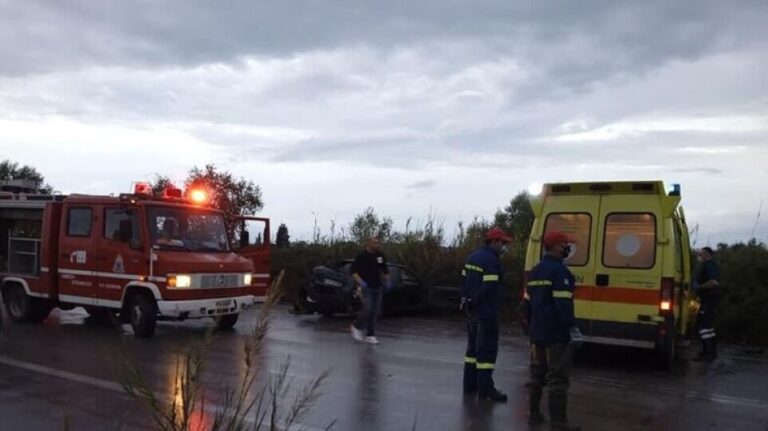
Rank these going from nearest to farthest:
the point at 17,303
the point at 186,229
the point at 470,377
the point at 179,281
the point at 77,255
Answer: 1. the point at 470,377
2. the point at 179,281
3. the point at 186,229
4. the point at 77,255
5. the point at 17,303

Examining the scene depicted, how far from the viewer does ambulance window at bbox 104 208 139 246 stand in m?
12.7

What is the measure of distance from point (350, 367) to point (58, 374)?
11.9 feet

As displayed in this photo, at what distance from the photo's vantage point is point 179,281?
41.2 ft

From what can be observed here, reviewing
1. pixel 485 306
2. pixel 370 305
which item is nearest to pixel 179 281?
pixel 370 305

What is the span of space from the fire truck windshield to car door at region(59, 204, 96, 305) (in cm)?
129

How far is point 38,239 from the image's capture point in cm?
1431

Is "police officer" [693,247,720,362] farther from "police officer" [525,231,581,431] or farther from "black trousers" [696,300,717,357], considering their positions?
"police officer" [525,231,581,431]

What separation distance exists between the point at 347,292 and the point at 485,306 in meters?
8.80

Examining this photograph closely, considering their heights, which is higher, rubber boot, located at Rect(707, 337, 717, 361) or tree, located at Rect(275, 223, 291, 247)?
tree, located at Rect(275, 223, 291, 247)

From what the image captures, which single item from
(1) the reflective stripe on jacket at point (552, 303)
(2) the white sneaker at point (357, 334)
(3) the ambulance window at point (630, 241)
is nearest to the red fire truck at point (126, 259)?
(2) the white sneaker at point (357, 334)

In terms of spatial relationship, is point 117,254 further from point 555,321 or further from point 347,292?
point 555,321

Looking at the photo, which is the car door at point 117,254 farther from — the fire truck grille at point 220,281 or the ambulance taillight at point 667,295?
the ambulance taillight at point 667,295

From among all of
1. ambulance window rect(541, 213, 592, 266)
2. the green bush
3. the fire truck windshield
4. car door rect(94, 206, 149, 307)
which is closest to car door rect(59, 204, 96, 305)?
car door rect(94, 206, 149, 307)

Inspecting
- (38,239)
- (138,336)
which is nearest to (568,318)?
(138,336)
